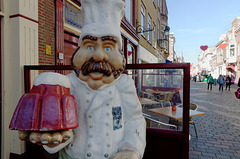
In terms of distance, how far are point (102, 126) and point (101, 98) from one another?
0.69ft

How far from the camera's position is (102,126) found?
4.20ft

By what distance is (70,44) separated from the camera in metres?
4.69

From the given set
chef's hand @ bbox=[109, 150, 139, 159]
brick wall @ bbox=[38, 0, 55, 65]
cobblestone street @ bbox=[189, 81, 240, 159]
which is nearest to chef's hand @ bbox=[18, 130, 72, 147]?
chef's hand @ bbox=[109, 150, 139, 159]

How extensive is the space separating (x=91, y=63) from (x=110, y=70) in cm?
15

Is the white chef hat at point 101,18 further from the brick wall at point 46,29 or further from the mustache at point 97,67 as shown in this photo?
the brick wall at point 46,29

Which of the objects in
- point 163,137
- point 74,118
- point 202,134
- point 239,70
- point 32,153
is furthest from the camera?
point 239,70

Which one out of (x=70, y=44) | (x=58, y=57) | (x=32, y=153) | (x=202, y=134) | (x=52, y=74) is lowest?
(x=202, y=134)

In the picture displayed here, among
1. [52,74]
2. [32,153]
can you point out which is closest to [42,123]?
[52,74]

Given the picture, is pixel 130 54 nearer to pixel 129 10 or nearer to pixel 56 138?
pixel 129 10

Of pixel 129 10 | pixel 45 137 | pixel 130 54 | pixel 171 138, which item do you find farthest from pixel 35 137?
pixel 129 10

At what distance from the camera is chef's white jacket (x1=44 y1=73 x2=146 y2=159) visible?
4.14 ft

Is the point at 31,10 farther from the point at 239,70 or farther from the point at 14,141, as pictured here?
the point at 239,70

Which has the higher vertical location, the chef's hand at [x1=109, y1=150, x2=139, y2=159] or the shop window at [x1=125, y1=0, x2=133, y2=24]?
the shop window at [x1=125, y1=0, x2=133, y2=24]

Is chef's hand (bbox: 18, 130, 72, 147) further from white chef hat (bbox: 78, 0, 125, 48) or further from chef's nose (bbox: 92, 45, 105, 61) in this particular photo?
white chef hat (bbox: 78, 0, 125, 48)
